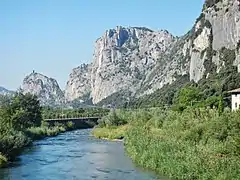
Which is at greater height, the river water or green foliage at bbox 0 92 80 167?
green foliage at bbox 0 92 80 167

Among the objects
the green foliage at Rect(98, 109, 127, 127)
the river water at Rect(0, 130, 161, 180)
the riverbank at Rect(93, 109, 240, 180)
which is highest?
the green foliage at Rect(98, 109, 127, 127)

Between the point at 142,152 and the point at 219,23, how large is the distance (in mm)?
125146

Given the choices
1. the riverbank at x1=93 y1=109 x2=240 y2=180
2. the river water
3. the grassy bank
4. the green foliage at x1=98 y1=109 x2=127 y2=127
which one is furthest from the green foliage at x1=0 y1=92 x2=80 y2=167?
the riverbank at x1=93 y1=109 x2=240 y2=180

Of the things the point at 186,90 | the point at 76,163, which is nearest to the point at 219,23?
the point at 186,90

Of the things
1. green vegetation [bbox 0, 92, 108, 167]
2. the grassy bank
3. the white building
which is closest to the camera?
green vegetation [bbox 0, 92, 108, 167]

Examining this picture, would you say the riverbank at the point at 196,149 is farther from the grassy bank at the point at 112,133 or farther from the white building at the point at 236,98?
the grassy bank at the point at 112,133

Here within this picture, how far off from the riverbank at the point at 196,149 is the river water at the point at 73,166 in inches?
86.2

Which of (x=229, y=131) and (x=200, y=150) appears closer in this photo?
(x=200, y=150)

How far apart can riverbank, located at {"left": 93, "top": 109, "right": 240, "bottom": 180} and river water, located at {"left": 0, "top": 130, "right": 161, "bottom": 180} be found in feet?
7.19

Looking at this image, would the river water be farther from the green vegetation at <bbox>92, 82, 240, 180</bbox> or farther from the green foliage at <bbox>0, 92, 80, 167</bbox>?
the green vegetation at <bbox>92, 82, 240, 180</bbox>

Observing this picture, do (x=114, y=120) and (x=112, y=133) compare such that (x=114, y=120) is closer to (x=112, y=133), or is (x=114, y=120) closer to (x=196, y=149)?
(x=112, y=133)

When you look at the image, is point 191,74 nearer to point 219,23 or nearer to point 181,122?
point 219,23

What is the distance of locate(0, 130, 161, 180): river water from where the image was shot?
49.3 m

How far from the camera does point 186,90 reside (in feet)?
386
